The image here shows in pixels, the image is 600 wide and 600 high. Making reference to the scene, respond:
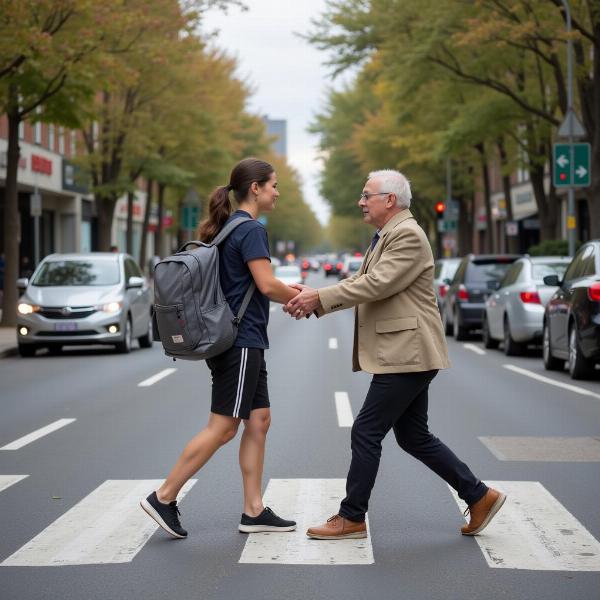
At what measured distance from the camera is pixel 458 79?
29.9 m

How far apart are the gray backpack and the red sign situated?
38.3 metres

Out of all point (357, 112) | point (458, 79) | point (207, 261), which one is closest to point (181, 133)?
point (458, 79)

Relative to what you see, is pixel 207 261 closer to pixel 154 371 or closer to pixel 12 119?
pixel 154 371

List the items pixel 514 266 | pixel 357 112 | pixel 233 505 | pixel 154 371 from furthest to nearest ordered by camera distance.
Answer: pixel 357 112 < pixel 514 266 < pixel 154 371 < pixel 233 505

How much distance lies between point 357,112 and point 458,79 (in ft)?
129

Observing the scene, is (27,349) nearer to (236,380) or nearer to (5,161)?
(236,380)

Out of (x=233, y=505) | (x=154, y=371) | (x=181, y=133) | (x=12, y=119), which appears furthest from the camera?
(x=181, y=133)

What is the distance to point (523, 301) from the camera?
18422 millimetres

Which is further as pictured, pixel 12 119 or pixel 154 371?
pixel 12 119

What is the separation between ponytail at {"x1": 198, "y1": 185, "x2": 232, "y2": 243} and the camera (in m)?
6.12

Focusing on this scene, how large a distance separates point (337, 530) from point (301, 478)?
1918 mm

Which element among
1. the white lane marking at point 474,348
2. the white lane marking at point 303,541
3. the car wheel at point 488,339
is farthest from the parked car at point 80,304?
the white lane marking at point 303,541

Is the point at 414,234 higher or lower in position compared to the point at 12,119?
lower

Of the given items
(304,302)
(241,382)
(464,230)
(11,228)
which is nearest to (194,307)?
(241,382)
